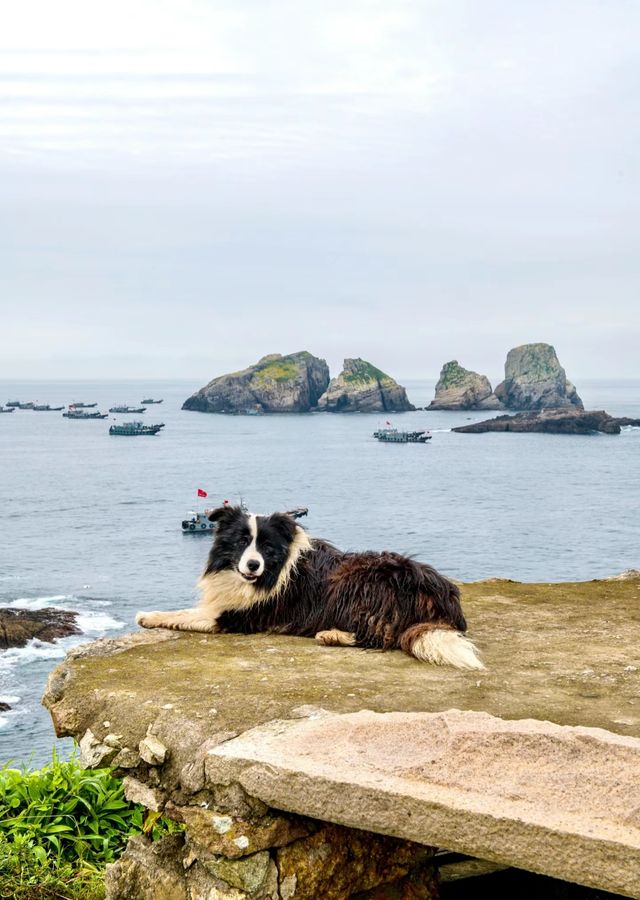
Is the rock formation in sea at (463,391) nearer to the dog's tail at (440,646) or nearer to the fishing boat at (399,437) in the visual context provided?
the fishing boat at (399,437)

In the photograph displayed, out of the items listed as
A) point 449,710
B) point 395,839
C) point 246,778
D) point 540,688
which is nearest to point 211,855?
point 246,778

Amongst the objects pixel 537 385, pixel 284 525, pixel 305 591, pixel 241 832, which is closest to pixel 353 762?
pixel 241 832

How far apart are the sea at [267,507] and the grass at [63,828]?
16777 mm

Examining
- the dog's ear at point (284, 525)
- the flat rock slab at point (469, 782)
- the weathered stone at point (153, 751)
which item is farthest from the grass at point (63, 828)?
the dog's ear at point (284, 525)

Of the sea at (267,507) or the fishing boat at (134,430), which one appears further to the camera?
the fishing boat at (134,430)

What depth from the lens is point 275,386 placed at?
188 metres

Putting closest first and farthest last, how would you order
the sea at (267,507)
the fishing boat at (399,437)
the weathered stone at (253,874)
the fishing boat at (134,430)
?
1. the weathered stone at (253,874)
2. the sea at (267,507)
3. the fishing boat at (399,437)
4. the fishing boat at (134,430)

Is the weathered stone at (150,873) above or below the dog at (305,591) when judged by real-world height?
below

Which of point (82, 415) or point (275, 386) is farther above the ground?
point (275, 386)

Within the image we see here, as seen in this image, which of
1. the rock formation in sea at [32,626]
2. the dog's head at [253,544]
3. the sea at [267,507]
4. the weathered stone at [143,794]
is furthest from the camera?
the sea at [267,507]

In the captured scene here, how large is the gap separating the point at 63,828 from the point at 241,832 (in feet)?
6.55

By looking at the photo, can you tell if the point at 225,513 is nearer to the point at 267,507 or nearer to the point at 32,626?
the point at 32,626

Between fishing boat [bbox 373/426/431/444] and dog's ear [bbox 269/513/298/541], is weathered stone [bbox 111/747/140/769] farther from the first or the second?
fishing boat [bbox 373/426/431/444]

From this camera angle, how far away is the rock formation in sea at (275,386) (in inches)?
7387
